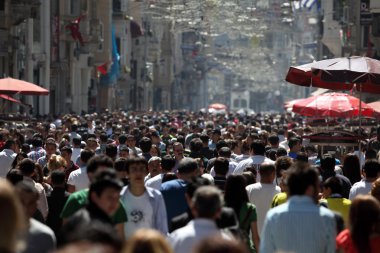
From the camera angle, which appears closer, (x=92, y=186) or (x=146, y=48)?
(x=92, y=186)

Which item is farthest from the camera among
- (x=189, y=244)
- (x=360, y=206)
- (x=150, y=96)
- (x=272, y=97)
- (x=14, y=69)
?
(x=272, y=97)

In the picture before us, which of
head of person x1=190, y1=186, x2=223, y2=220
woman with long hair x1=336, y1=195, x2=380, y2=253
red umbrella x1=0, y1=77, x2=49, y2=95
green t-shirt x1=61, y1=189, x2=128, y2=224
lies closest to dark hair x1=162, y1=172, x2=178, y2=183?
green t-shirt x1=61, y1=189, x2=128, y2=224

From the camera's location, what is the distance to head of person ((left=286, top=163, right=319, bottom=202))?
8633 millimetres

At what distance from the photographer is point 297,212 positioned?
8453 mm

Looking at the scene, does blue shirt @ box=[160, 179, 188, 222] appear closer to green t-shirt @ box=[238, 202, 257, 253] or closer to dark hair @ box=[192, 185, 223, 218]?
green t-shirt @ box=[238, 202, 257, 253]

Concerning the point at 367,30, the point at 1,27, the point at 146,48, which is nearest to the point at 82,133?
the point at 1,27

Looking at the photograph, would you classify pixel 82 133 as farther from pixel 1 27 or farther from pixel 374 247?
pixel 374 247

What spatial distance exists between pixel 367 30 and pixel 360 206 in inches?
2118

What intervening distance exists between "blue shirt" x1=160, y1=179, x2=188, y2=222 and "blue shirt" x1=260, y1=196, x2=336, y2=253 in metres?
2.96

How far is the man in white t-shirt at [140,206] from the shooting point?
1014 cm

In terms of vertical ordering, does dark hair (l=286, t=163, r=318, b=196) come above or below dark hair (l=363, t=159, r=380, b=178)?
above

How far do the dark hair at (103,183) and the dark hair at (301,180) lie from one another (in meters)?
1.13

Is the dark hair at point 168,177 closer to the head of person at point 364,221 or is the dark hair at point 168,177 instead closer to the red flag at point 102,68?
the head of person at point 364,221

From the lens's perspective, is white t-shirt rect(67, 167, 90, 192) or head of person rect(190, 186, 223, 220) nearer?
head of person rect(190, 186, 223, 220)
